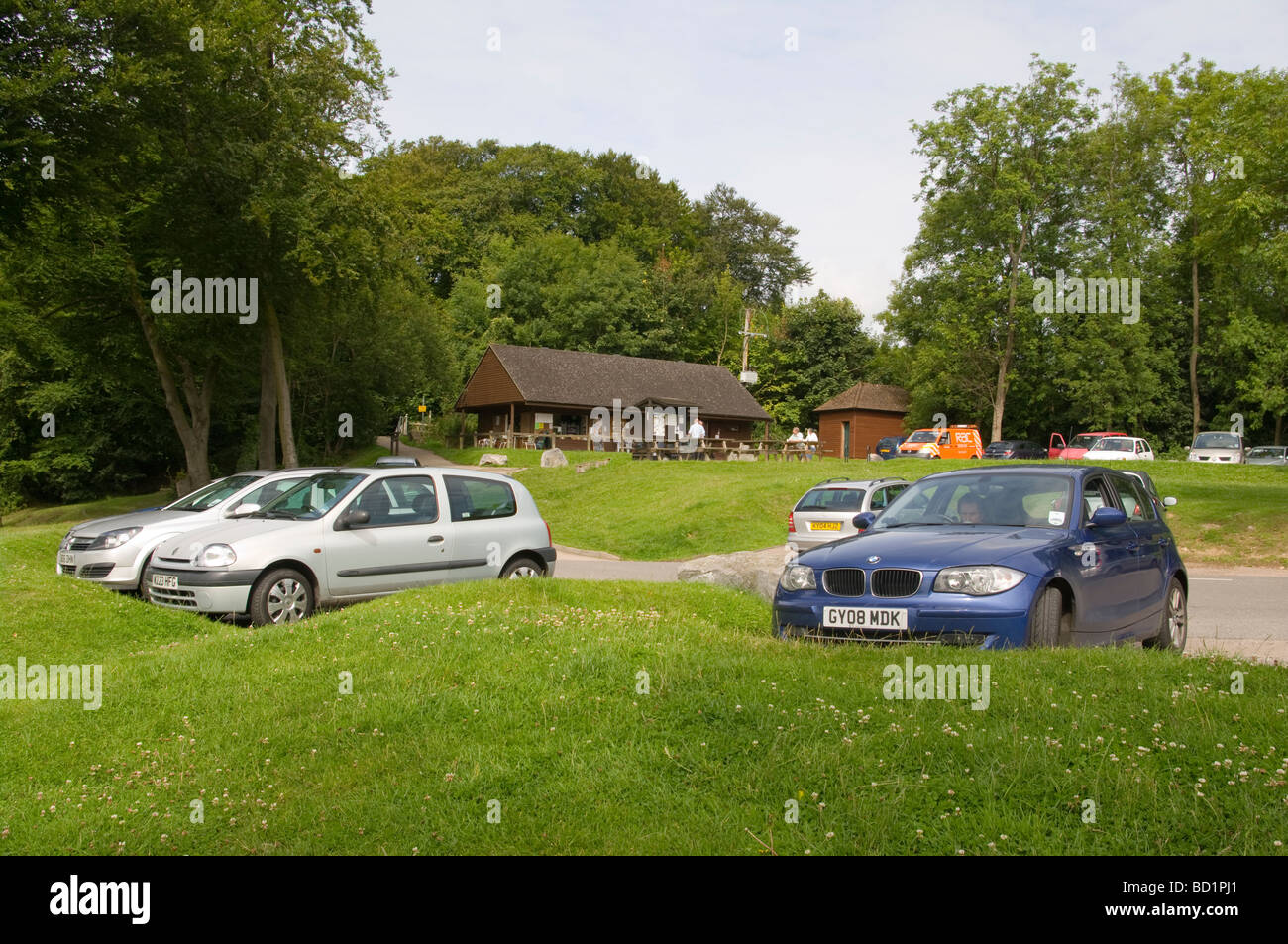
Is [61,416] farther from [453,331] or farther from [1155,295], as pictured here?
[1155,295]

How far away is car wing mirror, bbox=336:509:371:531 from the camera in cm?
1130

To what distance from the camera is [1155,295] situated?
2243 inches

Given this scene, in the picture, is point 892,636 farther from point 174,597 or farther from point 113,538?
point 113,538

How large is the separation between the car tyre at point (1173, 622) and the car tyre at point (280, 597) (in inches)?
326

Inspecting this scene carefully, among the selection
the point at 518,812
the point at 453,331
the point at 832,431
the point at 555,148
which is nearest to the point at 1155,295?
the point at 832,431

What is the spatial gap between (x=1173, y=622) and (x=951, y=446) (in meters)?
39.6

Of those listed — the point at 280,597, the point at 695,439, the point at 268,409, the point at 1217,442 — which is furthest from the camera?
the point at 1217,442

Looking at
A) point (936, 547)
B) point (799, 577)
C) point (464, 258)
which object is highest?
point (464, 258)

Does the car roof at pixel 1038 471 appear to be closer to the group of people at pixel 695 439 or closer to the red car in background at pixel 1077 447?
the group of people at pixel 695 439

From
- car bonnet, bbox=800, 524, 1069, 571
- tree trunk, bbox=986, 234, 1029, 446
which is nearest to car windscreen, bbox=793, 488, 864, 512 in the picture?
car bonnet, bbox=800, 524, 1069, 571

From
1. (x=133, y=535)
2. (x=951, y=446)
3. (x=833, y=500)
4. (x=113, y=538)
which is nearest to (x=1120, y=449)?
(x=951, y=446)

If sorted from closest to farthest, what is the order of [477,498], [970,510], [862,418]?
[970,510] → [477,498] → [862,418]

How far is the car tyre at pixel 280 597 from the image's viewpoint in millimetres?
10484

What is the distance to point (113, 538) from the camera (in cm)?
1240
